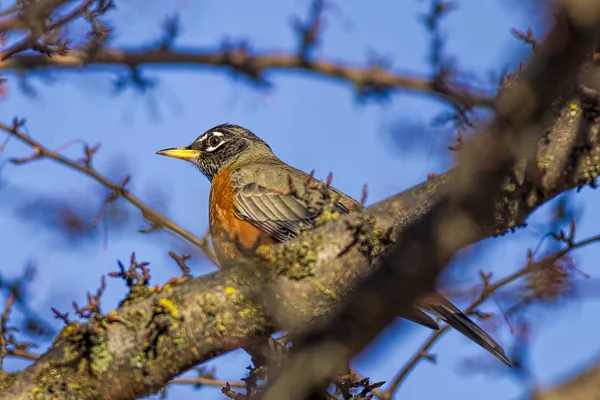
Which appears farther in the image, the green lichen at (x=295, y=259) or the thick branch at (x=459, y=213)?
the green lichen at (x=295, y=259)

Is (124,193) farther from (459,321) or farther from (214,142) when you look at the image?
(214,142)

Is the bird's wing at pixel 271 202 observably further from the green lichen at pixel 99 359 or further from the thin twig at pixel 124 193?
the green lichen at pixel 99 359

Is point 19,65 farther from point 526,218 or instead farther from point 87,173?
point 526,218

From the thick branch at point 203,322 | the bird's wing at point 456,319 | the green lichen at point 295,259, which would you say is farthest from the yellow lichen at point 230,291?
the bird's wing at point 456,319

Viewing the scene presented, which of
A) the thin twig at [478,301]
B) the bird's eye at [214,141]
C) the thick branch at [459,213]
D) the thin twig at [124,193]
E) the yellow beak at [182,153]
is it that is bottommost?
the thick branch at [459,213]

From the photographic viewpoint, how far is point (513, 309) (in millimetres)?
4309

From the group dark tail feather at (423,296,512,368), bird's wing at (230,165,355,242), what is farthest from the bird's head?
dark tail feather at (423,296,512,368)

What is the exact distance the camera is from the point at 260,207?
23.7ft

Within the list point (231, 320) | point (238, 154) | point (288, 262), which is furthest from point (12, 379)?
point (238, 154)

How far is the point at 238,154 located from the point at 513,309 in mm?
6228

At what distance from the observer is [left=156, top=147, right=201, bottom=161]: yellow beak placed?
32.1ft

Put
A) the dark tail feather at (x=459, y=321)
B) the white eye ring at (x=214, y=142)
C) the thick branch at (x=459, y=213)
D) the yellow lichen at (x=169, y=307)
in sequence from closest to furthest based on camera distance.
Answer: the thick branch at (x=459, y=213)
the yellow lichen at (x=169, y=307)
the dark tail feather at (x=459, y=321)
the white eye ring at (x=214, y=142)

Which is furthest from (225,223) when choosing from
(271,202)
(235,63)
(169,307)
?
(169,307)

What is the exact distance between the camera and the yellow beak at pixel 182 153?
979 cm
